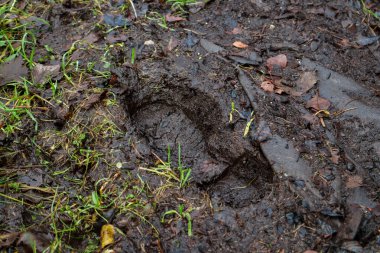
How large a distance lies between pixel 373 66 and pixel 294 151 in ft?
3.47

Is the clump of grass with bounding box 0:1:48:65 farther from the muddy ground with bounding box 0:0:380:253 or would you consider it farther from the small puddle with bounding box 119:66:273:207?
the small puddle with bounding box 119:66:273:207

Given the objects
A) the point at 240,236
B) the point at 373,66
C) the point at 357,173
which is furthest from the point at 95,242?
the point at 373,66

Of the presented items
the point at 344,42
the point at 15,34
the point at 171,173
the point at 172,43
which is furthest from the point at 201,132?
the point at 15,34

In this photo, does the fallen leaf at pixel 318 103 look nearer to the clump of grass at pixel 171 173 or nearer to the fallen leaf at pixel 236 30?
the fallen leaf at pixel 236 30

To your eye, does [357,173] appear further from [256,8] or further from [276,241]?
[256,8]

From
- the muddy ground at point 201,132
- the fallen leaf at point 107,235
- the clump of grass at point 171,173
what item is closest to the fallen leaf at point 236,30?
the muddy ground at point 201,132

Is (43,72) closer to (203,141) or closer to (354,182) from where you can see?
(203,141)

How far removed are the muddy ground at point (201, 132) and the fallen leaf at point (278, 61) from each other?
1 cm

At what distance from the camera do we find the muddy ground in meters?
2.24

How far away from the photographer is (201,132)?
112 inches

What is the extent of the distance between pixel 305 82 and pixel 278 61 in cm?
25

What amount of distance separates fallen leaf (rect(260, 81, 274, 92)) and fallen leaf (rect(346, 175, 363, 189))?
0.77m

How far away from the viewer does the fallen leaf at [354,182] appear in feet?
7.84

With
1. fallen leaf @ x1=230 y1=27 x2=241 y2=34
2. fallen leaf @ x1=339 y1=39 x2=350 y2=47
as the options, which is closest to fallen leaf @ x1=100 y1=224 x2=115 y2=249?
fallen leaf @ x1=230 y1=27 x2=241 y2=34
